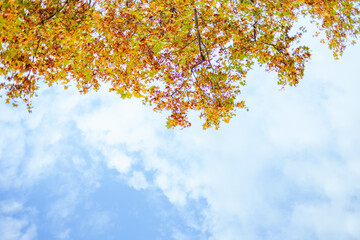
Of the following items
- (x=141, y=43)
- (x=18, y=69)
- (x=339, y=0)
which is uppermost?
(x=141, y=43)

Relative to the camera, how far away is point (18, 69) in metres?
11.0

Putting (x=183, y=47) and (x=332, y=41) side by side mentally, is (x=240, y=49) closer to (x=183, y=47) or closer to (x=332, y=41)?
(x=183, y=47)

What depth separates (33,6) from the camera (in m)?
10.1

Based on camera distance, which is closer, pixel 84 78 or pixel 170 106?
pixel 170 106

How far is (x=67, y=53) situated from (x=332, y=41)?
13.0 metres

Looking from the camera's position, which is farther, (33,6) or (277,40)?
(277,40)

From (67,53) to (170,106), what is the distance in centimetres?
595

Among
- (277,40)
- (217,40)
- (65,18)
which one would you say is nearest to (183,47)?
(217,40)

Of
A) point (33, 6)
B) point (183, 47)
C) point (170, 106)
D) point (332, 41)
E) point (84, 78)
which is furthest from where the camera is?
point (84, 78)

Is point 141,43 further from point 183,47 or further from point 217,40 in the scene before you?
point 217,40

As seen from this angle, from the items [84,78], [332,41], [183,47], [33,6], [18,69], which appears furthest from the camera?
[84,78]

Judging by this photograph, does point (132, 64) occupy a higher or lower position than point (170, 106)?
higher

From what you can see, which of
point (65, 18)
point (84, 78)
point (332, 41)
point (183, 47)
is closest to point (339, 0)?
point (332, 41)

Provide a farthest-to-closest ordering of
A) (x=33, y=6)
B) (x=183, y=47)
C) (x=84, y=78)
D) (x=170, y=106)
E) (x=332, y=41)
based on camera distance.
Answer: (x=84, y=78) < (x=170, y=106) < (x=183, y=47) < (x=332, y=41) < (x=33, y=6)
